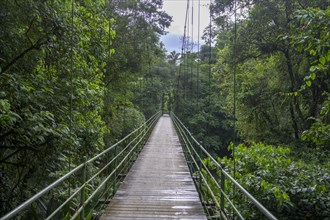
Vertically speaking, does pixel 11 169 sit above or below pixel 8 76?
below

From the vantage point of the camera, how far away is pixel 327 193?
4.98m

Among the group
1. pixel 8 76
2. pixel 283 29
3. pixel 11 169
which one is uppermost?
pixel 283 29

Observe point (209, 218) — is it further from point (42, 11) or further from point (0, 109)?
point (42, 11)

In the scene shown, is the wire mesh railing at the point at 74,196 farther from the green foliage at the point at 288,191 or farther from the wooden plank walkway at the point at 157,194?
the green foliage at the point at 288,191

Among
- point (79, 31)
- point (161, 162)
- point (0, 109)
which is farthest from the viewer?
point (161, 162)

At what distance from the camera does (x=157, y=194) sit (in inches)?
222

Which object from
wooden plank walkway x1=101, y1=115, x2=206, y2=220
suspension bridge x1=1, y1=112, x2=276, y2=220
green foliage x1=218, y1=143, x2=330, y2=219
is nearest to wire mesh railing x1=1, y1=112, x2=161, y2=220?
suspension bridge x1=1, y1=112, x2=276, y2=220

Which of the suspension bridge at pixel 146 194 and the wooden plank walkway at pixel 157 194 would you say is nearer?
the suspension bridge at pixel 146 194

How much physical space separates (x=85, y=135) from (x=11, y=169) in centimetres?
148

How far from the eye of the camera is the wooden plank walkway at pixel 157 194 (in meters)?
4.55

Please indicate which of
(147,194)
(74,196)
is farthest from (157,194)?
(74,196)

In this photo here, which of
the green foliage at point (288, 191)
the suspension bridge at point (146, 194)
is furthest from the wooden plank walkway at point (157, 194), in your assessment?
the green foliage at point (288, 191)

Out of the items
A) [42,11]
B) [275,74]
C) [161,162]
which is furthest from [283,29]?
[42,11]

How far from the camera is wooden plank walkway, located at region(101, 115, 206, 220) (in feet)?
14.9
